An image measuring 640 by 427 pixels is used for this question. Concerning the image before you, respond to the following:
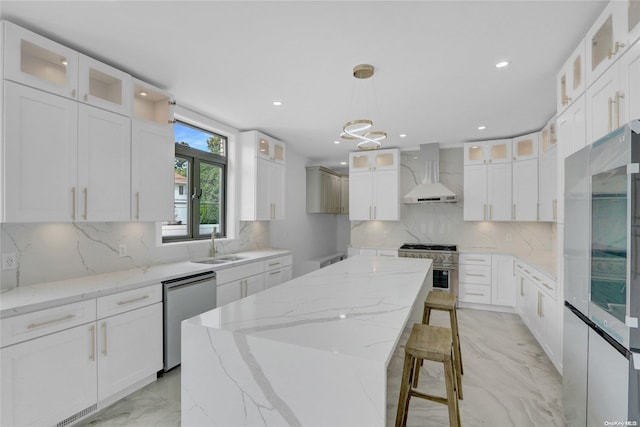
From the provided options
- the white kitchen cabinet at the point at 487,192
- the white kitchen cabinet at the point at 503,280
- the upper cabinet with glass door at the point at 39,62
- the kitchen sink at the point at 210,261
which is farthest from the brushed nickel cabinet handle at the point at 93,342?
the white kitchen cabinet at the point at 487,192

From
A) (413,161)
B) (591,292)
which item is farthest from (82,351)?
(413,161)

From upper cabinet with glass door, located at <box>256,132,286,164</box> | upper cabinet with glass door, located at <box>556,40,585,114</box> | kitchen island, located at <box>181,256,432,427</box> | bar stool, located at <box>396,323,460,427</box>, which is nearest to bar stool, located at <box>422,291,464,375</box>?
bar stool, located at <box>396,323,460,427</box>

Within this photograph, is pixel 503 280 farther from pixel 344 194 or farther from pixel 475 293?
pixel 344 194

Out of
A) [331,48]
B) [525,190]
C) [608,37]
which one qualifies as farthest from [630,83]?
[525,190]

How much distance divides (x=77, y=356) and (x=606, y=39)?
382 cm

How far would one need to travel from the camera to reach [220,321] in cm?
145

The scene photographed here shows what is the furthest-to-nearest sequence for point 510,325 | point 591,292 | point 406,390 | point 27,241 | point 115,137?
point 510,325
point 115,137
point 27,241
point 406,390
point 591,292

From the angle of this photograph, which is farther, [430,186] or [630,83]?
[430,186]

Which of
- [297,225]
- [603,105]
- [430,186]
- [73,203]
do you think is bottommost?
[297,225]

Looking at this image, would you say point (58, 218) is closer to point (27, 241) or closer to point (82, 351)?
point (27, 241)

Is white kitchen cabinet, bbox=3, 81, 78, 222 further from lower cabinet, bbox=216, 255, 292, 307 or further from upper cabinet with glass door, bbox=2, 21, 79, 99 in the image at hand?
lower cabinet, bbox=216, 255, 292, 307

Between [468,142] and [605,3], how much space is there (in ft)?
10.8

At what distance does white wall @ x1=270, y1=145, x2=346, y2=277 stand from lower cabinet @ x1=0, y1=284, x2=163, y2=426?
110 inches

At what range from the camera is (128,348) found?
2283 mm
